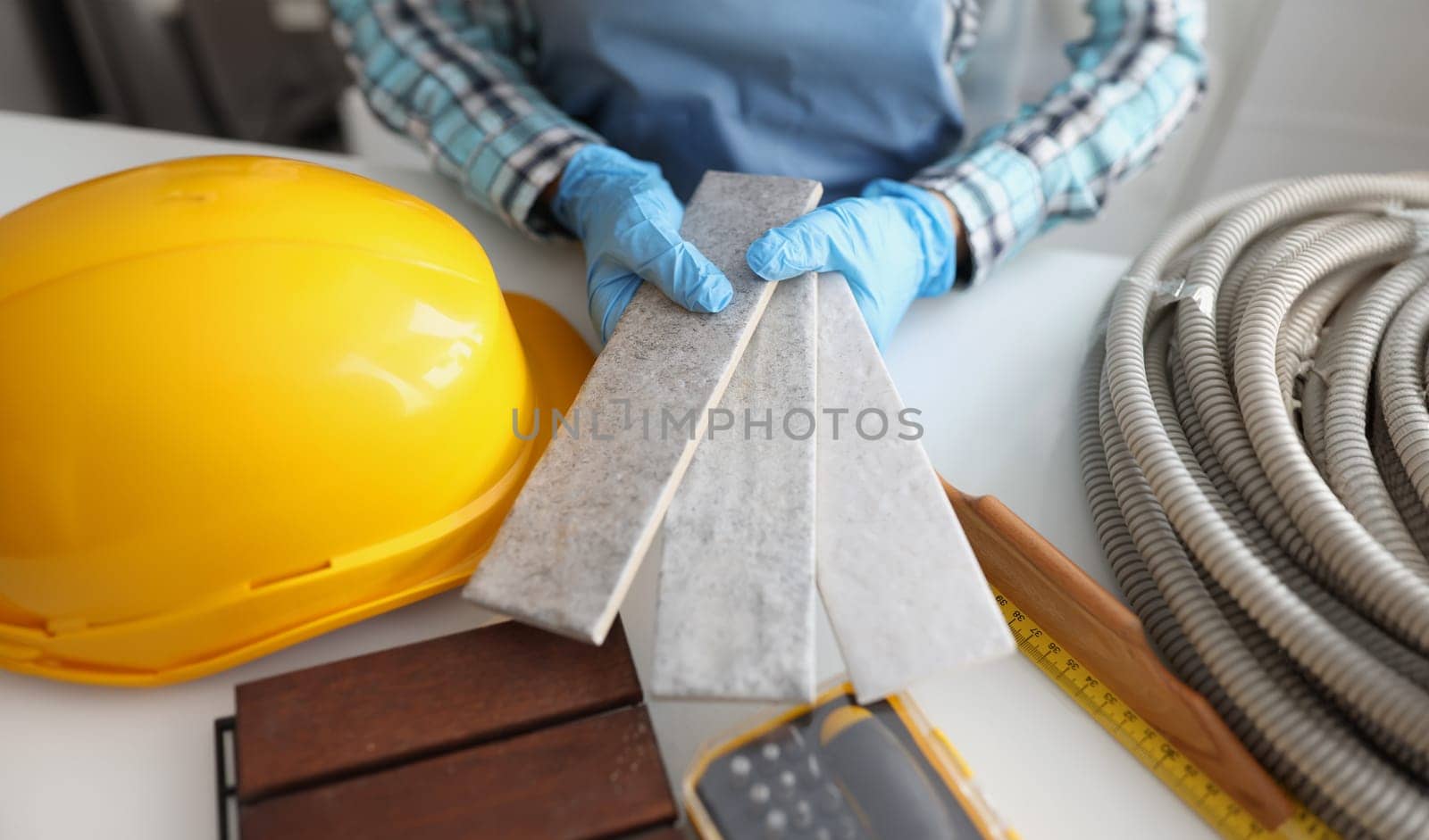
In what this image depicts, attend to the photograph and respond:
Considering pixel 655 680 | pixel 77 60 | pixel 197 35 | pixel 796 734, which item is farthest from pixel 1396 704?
pixel 77 60

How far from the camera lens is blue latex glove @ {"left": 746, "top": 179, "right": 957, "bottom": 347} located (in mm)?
Result: 897

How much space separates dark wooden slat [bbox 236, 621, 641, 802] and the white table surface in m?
0.07

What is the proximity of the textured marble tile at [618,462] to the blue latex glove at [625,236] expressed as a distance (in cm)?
3

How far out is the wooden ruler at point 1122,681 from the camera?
67cm

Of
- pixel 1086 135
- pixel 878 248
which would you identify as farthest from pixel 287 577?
pixel 1086 135

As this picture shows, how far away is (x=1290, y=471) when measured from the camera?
2.46 ft

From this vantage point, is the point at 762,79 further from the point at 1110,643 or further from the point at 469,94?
the point at 1110,643

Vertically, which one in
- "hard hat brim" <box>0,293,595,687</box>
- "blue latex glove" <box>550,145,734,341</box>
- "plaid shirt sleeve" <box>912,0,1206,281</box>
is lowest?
"hard hat brim" <box>0,293,595,687</box>

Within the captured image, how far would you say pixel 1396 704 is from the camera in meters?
0.63

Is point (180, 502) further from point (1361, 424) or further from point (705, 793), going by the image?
point (1361, 424)

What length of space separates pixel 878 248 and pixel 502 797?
2.23ft

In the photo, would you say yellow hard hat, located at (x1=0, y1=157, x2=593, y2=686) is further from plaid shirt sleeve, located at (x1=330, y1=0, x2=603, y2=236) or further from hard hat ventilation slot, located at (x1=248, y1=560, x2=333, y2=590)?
plaid shirt sleeve, located at (x1=330, y1=0, x2=603, y2=236)

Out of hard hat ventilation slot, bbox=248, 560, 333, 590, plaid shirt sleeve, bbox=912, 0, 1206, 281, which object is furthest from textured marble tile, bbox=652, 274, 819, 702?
plaid shirt sleeve, bbox=912, 0, 1206, 281

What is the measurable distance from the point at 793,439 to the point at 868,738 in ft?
0.86
